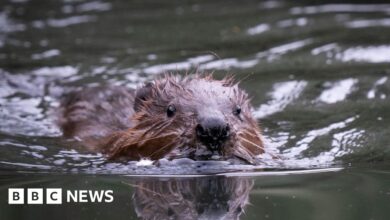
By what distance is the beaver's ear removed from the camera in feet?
19.5

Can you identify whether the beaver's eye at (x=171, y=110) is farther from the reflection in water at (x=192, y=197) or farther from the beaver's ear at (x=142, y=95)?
the reflection in water at (x=192, y=197)

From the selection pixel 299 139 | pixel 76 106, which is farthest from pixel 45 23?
pixel 299 139

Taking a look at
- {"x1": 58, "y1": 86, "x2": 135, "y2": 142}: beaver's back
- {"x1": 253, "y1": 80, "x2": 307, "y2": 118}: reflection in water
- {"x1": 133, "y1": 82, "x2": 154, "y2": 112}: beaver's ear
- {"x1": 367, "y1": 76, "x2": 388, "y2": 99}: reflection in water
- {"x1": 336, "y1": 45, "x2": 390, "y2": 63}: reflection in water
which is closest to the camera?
{"x1": 133, "y1": 82, "x2": 154, "y2": 112}: beaver's ear

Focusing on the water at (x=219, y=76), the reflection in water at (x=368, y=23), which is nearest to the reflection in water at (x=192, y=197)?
the water at (x=219, y=76)

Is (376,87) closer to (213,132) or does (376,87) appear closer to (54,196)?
(213,132)

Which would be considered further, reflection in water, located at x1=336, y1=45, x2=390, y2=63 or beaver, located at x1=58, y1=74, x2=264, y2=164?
reflection in water, located at x1=336, y1=45, x2=390, y2=63

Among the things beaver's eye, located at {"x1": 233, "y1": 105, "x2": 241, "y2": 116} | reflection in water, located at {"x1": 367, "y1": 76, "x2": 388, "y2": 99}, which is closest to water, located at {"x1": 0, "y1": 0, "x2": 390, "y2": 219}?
reflection in water, located at {"x1": 367, "y1": 76, "x2": 388, "y2": 99}

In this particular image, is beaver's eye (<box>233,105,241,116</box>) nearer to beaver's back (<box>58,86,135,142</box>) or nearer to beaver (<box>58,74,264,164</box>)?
beaver (<box>58,74,264,164</box>)

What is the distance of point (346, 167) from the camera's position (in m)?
5.63

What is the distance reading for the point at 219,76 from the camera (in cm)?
793

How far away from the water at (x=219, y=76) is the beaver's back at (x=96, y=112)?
0.54 feet

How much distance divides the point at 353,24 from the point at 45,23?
344cm

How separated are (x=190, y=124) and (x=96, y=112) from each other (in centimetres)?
179

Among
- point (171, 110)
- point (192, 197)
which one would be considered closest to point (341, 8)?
point (171, 110)
